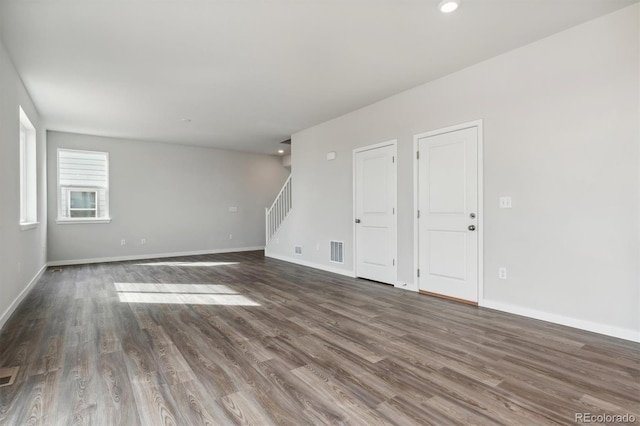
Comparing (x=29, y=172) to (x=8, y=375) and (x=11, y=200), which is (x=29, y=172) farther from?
(x=8, y=375)

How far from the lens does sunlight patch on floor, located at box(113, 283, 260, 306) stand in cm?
381

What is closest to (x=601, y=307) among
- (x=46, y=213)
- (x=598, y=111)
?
(x=598, y=111)

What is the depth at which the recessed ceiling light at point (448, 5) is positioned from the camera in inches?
96.3

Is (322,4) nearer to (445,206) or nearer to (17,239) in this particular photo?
(445,206)

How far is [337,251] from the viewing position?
5.56 m

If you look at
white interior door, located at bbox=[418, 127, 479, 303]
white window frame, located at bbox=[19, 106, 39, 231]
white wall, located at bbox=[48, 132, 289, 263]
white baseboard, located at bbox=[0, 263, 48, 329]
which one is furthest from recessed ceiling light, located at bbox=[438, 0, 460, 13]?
white wall, located at bbox=[48, 132, 289, 263]

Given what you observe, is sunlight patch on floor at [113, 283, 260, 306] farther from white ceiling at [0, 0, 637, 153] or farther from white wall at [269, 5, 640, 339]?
white wall at [269, 5, 640, 339]

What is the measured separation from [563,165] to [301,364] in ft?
9.50

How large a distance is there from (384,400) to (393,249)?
2885mm

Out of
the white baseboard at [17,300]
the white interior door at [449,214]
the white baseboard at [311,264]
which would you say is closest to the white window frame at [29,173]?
the white baseboard at [17,300]

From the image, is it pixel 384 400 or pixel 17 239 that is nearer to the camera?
pixel 384 400

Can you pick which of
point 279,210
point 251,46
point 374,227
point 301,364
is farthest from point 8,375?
point 279,210

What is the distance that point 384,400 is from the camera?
1783mm

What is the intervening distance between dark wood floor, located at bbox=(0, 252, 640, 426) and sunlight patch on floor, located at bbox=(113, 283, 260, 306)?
0.05 meters
